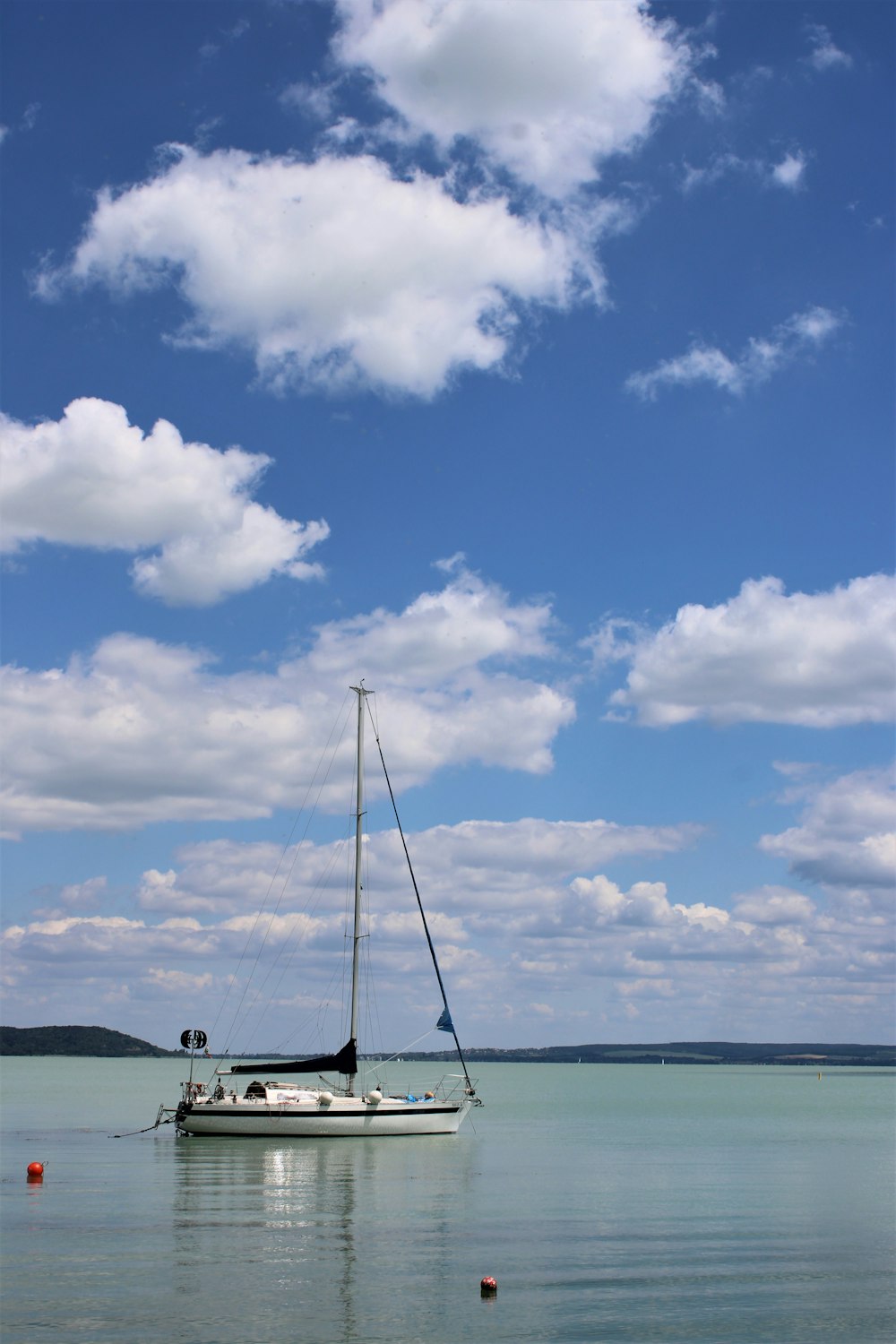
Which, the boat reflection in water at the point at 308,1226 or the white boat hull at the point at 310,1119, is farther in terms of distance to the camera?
the white boat hull at the point at 310,1119

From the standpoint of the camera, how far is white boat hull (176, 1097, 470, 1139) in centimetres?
6141

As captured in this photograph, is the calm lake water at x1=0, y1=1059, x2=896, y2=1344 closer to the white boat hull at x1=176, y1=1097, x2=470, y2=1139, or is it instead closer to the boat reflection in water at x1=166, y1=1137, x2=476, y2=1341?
the boat reflection in water at x1=166, y1=1137, x2=476, y2=1341

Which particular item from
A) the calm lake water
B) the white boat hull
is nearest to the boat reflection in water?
the calm lake water

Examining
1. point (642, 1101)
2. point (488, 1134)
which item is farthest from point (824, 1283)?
point (642, 1101)

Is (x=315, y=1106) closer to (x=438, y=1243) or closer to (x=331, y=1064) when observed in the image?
(x=331, y=1064)

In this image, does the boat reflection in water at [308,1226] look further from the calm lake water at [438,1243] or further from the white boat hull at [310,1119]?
the white boat hull at [310,1119]

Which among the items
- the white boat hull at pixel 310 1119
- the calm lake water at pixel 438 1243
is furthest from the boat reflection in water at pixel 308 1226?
the white boat hull at pixel 310 1119

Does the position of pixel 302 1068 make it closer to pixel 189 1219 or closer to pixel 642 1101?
pixel 189 1219

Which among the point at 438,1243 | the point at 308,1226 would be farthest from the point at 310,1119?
the point at 438,1243

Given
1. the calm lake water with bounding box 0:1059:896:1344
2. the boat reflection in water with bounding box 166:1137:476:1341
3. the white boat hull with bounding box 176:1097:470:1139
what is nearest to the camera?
the calm lake water with bounding box 0:1059:896:1344

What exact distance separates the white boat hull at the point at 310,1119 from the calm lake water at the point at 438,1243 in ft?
2.59

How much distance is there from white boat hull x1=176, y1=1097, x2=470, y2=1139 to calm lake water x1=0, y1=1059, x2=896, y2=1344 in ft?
2.59

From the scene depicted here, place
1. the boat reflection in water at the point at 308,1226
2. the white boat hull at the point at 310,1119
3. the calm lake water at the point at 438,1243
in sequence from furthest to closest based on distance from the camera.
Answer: the white boat hull at the point at 310,1119 < the boat reflection in water at the point at 308,1226 < the calm lake water at the point at 438,1243

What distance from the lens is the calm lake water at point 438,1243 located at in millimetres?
25438
